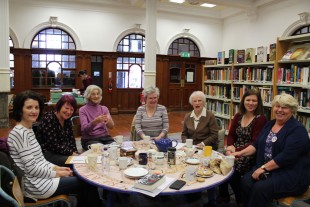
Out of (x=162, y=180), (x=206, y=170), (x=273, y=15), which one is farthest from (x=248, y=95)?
(x=273, y=15)


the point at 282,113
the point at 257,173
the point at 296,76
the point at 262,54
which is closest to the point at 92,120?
the point at 257,173

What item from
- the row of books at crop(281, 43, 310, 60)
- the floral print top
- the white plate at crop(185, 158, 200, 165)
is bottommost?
the white plate at crop(185, 158, 200, 165)

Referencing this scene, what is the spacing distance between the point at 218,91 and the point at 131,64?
4385 millimetres

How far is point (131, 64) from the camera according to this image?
9.79 metres

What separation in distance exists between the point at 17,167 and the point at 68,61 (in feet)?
24.9

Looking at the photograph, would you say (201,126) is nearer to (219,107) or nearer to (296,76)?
(296,76)

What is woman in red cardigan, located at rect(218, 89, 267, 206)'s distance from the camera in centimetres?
275

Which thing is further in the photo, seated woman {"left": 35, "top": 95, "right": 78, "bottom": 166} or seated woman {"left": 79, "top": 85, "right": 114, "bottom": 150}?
seated woman {"left": 79, "top": 85, "right": 114, "bottom": 150}

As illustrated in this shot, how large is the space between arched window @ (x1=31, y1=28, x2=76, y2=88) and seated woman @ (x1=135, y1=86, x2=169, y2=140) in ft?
20.6

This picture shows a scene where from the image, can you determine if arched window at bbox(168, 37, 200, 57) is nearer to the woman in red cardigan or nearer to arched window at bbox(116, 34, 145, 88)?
arched window at bbox(116, 34, 145, 88)

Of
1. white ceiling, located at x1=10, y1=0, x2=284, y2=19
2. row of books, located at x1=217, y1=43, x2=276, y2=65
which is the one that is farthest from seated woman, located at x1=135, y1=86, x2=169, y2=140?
white ceiling, located at x1=10, y1=0, x2=284, y2=19

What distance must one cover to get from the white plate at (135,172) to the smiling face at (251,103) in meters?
1.44

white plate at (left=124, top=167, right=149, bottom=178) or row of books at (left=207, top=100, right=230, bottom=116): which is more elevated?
row of books at (left=207, top=100, right=230, bottom=116)

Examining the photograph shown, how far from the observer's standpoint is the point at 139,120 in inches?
138
